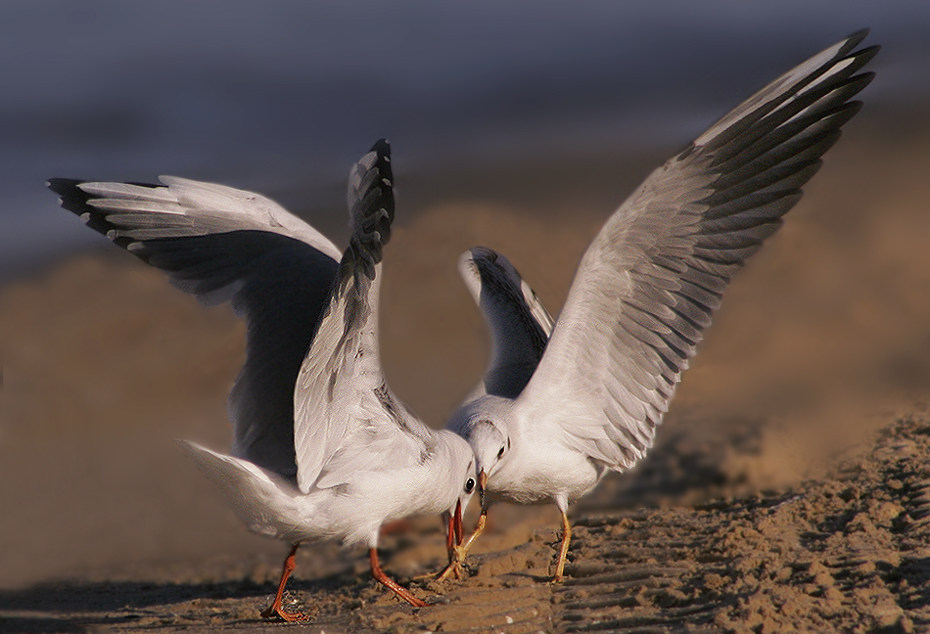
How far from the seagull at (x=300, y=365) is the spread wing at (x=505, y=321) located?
118 centimetres

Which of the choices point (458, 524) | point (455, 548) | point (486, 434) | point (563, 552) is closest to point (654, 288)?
point (486, 434)

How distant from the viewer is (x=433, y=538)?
7.06 metres

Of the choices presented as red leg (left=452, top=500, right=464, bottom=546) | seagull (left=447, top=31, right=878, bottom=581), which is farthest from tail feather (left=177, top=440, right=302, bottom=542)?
seagull (left=447, top=31, right=878, bottom=581)

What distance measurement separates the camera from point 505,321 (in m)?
6.84

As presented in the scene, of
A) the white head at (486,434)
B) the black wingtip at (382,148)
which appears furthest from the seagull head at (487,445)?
the black wingtip at (382,148)

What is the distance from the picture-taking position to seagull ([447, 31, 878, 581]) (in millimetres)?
5645

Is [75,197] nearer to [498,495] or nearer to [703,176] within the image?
[498,495]

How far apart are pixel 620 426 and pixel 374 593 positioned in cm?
167

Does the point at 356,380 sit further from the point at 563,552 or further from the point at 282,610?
the point at 563,552

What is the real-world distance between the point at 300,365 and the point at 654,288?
1945mm

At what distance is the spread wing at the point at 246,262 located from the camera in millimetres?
5465

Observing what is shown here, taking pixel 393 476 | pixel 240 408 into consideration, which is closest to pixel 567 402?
pixel 393 476

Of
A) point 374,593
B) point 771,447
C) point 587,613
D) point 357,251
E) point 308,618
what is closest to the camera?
point 357,251

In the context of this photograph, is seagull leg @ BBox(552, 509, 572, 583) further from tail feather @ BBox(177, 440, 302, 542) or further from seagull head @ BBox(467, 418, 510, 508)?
tail feather @ BBox(177, 440, 302, 542)
